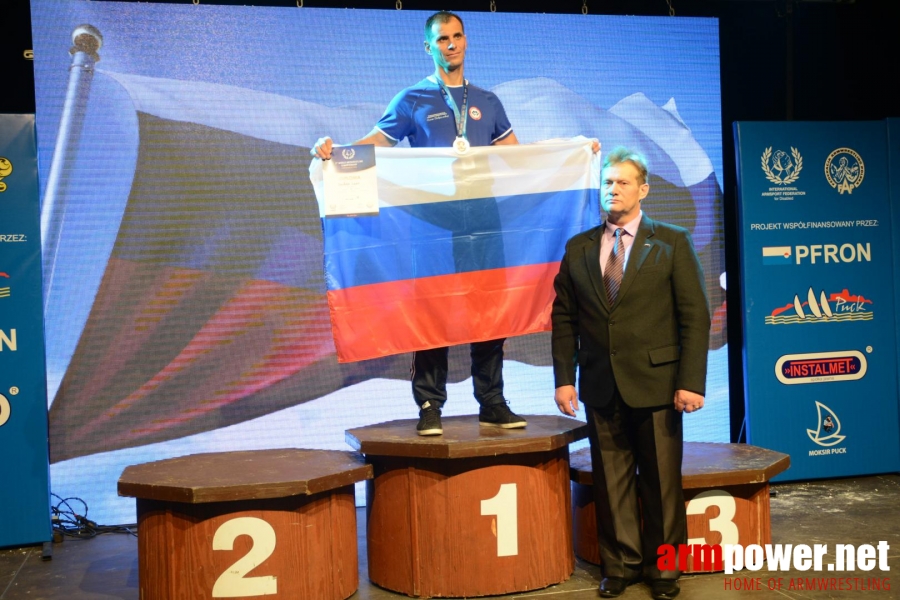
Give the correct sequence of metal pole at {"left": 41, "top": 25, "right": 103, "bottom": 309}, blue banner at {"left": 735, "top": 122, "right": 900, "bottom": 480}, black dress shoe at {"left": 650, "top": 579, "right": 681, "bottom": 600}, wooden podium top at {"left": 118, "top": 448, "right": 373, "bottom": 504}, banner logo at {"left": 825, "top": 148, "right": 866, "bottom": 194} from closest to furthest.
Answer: wooden podium top at {"left": 118, "top": 448, "right": 373, "bottom": 504}, black dress shoe at {"left": 650, "top": 579, "right": 681, "bottom": 600}, metal pole at {"left": 41, "top": 25, "right": 103, "bottom": 309}, blue banner at {"left": 735, "top": 122, "right": 900, "bottom": 480}, banner logo at {"left": 825, "top": 148, "right": 866, "bottom": 194}

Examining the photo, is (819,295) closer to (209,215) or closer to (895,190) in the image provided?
(895,190)

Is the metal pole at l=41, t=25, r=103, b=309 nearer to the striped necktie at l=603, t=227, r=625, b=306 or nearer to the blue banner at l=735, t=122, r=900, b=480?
the striped necktie at l=603, t=227, r=625, b=306

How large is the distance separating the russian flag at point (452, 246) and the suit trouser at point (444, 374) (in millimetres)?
62

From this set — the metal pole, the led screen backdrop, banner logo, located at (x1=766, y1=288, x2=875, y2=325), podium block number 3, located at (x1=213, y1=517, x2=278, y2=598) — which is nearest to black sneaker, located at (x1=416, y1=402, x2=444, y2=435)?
podium block number 3, located at (x1=213, y1=517, x2=278, y2=598)

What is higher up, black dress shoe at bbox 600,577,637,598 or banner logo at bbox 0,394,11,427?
banner logo at bbox 0,394,11,427

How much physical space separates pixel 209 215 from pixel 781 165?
3251 mm

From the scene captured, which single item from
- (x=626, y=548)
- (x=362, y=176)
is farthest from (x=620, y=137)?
(x=626, y=548)

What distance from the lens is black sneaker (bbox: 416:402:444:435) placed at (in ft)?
11.8

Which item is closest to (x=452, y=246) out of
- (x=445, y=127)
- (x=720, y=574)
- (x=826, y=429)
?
(x=445, y=127)

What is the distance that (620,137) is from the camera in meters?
5.30

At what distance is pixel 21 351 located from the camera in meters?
4.43

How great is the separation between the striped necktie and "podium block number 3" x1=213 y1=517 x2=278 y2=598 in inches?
59.6

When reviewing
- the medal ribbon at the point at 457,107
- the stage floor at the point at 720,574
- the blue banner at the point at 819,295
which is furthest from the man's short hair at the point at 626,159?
the blue banner at the point at 819,295

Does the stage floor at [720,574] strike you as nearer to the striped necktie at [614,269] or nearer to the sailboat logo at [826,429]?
the sailboat logo at [826,429]
